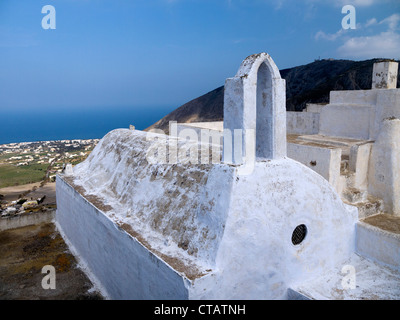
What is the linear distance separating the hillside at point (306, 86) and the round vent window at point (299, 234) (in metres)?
35.8

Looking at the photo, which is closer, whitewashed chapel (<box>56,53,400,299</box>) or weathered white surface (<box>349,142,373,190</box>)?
whitewashed chapel (<box>56,53,400,299</box>)

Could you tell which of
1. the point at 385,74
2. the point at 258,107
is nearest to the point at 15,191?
the point at 258,107

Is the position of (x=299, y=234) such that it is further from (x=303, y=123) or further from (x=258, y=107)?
(x=303, y=123)

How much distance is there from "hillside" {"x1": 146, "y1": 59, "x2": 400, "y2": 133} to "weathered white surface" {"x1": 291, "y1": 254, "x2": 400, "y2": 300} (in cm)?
3491

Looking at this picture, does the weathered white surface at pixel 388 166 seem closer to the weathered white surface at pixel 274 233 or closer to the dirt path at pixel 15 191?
→ the weathered white surface at pixel 274 233

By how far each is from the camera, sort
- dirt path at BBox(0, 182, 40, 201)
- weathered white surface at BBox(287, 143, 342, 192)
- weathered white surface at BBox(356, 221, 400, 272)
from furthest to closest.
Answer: dirt path at BBox(0, 182, 40, 201)
weathered white surface at BBox(287, 143, 342, 192)
weathered white surface at BBox(356, 221, 400, 272)

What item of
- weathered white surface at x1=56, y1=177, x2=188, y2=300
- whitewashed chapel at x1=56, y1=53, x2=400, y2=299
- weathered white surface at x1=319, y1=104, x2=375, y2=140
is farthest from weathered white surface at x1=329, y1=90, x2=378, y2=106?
weathered white surface at x1=56, y1=177, x2=188, y2=300

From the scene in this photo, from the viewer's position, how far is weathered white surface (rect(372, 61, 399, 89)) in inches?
528

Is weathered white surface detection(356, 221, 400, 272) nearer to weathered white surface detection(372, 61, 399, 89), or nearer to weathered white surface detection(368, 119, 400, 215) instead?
weathered white surface detection(368, 119, 400, 215)

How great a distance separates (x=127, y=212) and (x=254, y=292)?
149 inches

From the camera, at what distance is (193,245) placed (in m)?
6.21

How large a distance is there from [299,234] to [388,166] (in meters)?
6.33
